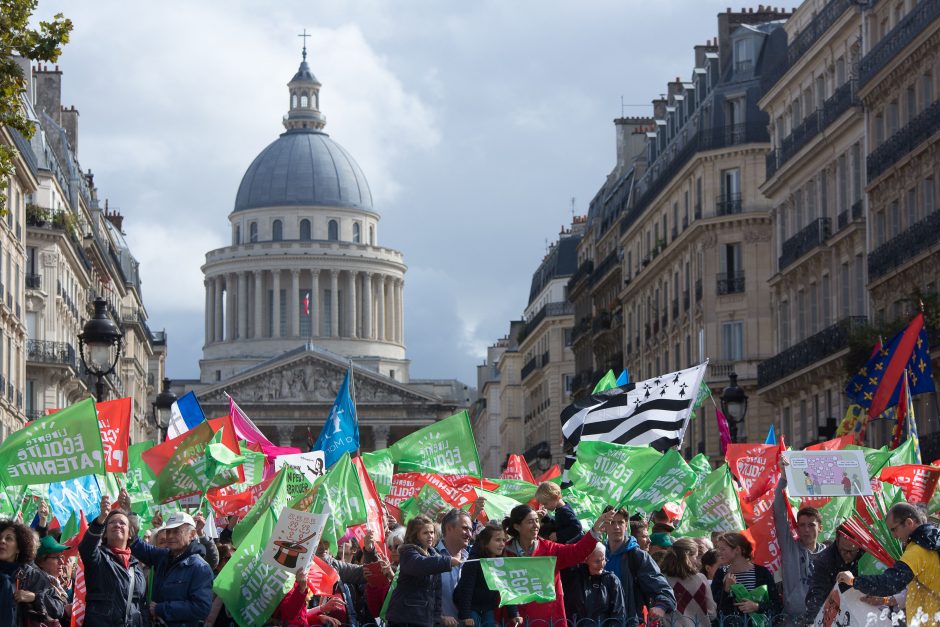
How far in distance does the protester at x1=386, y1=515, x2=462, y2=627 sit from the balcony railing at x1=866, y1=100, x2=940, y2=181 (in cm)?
2167

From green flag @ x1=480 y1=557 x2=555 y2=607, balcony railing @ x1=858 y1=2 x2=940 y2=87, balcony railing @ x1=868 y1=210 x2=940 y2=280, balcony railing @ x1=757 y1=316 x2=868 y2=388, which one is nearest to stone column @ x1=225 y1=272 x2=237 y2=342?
balcony railing @ x1=757 y1=316 x2=868 y2=388

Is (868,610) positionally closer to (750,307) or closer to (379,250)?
(750,307)

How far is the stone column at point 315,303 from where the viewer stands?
146750mm

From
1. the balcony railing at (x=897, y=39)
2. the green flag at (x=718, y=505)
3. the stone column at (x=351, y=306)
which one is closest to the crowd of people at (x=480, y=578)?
the green flag at (x=718, y=505)

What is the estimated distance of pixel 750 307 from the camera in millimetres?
49656

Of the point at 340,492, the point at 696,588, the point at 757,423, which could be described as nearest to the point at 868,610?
the point at 696,588

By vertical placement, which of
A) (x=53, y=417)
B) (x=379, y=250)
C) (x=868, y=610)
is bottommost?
(x=868, y=610)

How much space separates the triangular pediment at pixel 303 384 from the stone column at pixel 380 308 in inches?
645

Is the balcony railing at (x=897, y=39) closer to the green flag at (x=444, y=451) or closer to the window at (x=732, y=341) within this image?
the window at (x=732, y=341)

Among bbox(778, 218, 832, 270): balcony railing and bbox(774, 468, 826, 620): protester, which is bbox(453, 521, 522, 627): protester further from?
bbox(778, 218, 832, 270): balcony railing

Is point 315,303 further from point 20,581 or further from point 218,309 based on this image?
point 20,581

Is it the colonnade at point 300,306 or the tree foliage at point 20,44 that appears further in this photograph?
the colonnade at point 300,306

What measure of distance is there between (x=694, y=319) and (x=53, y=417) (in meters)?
36.0

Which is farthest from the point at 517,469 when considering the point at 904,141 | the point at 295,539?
the point at 904,141
